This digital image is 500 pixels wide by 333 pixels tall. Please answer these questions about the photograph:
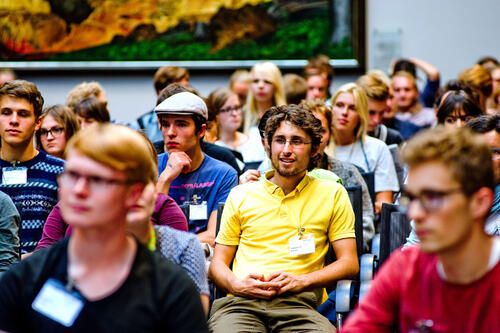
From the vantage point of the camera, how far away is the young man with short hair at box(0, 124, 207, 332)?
1711 millimetres

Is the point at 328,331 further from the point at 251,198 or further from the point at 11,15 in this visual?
the point at 11,15

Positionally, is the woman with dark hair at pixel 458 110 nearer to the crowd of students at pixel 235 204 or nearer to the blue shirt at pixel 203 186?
the crowd of students at pixel 235 204

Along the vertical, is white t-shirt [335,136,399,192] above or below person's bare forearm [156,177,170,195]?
below

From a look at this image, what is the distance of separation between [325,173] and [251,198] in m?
0.56

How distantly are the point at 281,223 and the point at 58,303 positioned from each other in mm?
1552

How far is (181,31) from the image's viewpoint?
764 centimetres

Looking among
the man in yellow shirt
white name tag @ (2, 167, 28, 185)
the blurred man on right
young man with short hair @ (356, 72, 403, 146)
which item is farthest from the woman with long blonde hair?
the blurred man on right

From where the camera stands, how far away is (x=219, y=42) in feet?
25.1

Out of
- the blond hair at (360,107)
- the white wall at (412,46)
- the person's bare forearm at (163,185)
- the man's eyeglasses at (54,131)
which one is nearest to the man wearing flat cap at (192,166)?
the person's bare forearm at (163,185)

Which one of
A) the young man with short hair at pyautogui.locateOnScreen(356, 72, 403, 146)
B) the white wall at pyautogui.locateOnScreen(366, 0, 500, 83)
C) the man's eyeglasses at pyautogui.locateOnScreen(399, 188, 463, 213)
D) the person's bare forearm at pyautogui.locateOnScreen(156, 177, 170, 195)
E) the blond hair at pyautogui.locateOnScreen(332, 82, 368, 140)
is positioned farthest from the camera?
the white wall at pyautogui.locateOnScreen(366, 0, 500, 83)

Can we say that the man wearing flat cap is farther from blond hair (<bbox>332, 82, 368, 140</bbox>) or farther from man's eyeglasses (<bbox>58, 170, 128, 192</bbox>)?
man's eyeglasses (<bbox>58, 170, 128, 192</bbox>)

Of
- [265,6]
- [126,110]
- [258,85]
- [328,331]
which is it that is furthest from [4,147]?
[265,6]

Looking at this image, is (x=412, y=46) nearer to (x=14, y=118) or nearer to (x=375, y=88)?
(x=375, y=88)

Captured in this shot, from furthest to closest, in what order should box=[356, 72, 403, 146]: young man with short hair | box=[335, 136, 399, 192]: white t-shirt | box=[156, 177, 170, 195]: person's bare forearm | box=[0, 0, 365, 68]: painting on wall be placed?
1. box=[0, 0, 365, 68]: painting on wall
2. box=[356, 72, 403, 146]: young man with short hair
3. box=[335, 136, 399, 192]: white t-shirt
4. box=[156, 177, 170, 195]: person's bare forearm
